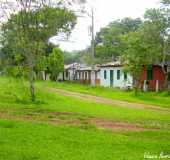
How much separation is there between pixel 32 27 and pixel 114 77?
2782 centimetres

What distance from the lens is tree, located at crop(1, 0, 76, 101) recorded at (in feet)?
65.9

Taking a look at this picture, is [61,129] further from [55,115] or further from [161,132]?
[55,115]

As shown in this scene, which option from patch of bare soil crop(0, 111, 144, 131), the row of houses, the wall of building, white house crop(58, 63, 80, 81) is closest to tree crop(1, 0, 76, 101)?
patch of bare soil crop(0, 111, 144, 131)

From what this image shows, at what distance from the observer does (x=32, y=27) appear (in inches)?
829

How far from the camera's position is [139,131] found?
13125 millimetres

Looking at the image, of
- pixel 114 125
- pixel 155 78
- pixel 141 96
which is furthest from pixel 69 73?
pixel 114 125

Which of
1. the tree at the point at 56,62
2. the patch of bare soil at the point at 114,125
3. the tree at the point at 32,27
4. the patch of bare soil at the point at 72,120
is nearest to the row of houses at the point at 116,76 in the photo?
the tree at the point at 56,62

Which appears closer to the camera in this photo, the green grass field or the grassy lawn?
the green grass field

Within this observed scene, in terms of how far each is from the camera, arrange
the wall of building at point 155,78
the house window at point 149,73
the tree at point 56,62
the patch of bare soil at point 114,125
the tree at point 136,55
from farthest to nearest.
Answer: the tree at point 56,62 < the house window at point 149,73 < the wall of building at point 155,78 < the tree at point 136,55 < the patch of bare soil at point 114,125

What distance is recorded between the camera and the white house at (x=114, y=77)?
146 ft

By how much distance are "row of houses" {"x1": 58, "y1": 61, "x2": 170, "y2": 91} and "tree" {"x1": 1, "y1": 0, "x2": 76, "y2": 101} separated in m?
16.1

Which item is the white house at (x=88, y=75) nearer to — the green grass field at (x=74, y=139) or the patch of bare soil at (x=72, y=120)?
the patch of bare soil at (x=72, y=120)

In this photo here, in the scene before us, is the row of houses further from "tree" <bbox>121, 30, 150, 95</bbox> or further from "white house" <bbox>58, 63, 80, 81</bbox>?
"tree" <bbox>121, 30, 150, 95</bbox>

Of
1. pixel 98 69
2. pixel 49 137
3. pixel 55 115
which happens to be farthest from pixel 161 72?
pixel 49 137
